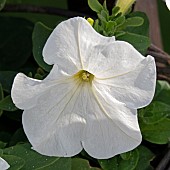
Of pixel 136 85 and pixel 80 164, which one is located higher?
pixel 136 85

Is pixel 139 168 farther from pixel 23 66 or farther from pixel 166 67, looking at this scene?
pixel 23 66

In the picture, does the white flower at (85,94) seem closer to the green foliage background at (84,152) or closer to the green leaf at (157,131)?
A: the green foliage background at (84,152)

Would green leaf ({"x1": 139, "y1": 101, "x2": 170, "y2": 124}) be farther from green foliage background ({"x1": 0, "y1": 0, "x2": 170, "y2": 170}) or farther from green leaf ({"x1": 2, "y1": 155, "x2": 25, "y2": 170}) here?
green leaf ({"x1": 2, "y1": 155, "x2": 25, "y2": 170})

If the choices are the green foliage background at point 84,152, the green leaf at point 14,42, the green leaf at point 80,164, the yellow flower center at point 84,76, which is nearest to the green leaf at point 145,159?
the green foliage background at point 84,152

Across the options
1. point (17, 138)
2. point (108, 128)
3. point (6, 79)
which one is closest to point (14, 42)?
point (6, 79)

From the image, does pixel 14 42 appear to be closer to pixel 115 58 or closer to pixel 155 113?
pixel 155 113

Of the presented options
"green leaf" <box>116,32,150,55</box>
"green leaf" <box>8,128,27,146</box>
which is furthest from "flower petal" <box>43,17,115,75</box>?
"green leaf" <box>8,128,27,146</box>

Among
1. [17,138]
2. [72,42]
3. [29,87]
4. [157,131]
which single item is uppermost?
[72,42]
